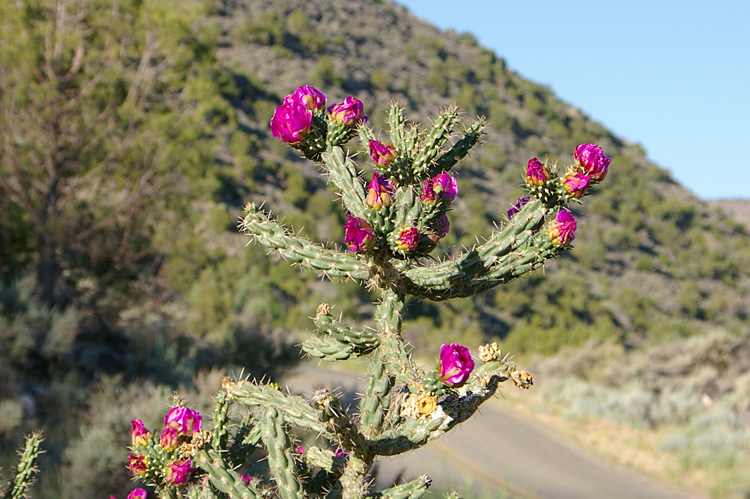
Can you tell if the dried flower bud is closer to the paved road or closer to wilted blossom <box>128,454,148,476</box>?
wilted blossom <box>128,454,148,476</box>

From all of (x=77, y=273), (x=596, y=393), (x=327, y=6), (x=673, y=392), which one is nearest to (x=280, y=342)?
(x=77, y=273)

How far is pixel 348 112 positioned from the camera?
2.29 metres

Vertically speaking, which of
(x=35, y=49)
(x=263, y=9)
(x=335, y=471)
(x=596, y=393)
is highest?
(x=263, y=9)

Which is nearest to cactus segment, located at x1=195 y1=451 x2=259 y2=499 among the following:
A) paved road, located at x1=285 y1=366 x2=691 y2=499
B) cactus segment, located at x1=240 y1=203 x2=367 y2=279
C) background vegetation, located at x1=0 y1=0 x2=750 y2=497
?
cactus segment, located at x1=240 y1=203 x2=367 y2=279

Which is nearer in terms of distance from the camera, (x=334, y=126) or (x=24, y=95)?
(x=334, y=126)

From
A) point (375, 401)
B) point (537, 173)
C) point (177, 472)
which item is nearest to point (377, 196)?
point (537, 173)

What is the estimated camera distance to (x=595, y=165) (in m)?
2.16

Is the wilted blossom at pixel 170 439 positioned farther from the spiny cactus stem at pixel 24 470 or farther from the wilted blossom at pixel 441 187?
the wilted blossom at pixel 441 187

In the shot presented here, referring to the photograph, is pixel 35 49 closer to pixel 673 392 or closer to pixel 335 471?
pixel 335 471

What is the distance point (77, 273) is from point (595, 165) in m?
11.8

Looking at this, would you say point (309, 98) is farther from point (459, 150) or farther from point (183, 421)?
point (183, 421)

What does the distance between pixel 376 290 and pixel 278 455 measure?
0.62 metres

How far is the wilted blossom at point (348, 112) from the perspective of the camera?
229 cm

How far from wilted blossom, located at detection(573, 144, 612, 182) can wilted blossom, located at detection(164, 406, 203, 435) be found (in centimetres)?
140
